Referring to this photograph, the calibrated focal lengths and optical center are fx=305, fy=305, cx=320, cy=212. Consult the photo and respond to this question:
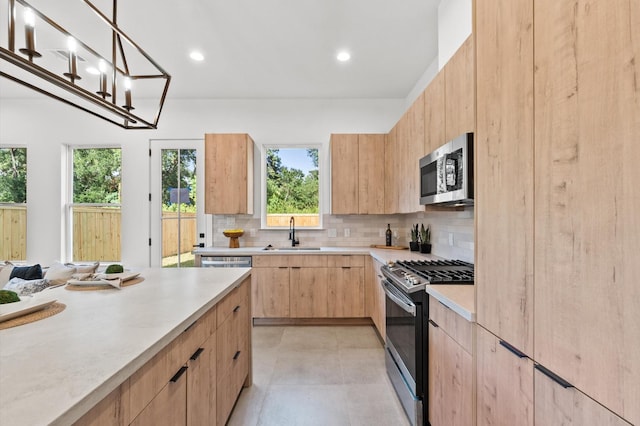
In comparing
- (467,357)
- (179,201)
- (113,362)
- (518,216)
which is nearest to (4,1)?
(179,201)

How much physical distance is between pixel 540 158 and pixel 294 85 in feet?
11.2

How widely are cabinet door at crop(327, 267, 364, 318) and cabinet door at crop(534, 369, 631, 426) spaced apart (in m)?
2.70

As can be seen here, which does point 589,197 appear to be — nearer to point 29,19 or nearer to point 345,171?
point 29,19

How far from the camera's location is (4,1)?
93.6 inches

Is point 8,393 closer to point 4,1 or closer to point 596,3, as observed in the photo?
point 596,3

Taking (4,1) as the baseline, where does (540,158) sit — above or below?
below

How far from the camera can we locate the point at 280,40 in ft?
9.48

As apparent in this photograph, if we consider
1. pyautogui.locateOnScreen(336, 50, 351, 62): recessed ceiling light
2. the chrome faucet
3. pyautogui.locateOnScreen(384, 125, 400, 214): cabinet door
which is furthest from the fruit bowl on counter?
pyautogui.locateOnScreen(336, 50, 351, 62): recessed ceiling light

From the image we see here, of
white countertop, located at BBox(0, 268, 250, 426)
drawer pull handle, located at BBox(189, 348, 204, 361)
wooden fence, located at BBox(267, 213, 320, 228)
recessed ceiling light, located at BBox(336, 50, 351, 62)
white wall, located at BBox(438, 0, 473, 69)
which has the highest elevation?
recessed ceiling light, located at BBox(336, 50, 351, 62)

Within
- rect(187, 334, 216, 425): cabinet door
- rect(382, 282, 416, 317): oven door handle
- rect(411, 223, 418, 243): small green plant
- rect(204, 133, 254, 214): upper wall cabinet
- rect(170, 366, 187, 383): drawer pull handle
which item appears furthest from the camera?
rect(204, 133, 254, 214): upper wall cabinet

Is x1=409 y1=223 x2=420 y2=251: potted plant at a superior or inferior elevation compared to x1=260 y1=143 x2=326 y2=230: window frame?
inferior

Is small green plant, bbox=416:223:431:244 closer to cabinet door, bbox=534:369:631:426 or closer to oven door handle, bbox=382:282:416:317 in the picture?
oven door handle, bbox=382:282:416:317

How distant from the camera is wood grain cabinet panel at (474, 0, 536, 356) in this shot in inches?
39.6

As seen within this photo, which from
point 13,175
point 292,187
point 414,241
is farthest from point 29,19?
point 13,175
